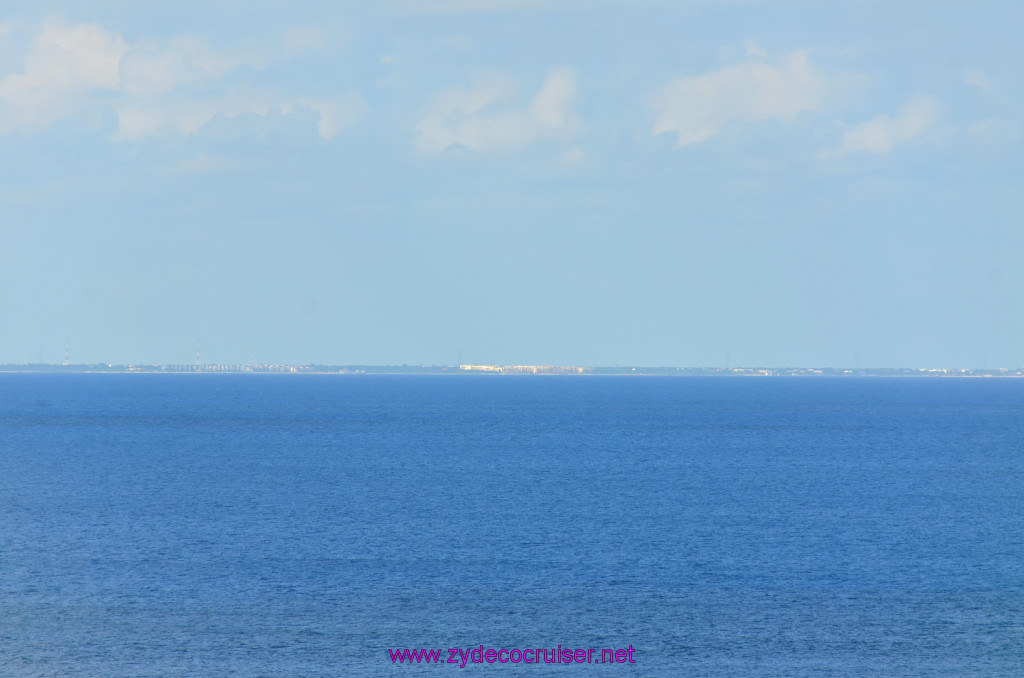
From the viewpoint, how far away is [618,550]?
48.0 metres

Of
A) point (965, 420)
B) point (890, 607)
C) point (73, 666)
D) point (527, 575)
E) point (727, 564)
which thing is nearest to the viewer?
point (73, 666)

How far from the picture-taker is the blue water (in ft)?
106

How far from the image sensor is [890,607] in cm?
3753

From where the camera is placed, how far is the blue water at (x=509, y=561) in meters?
32.2

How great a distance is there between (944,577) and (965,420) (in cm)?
13108

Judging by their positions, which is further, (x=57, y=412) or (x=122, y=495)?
(x=57, y=412)

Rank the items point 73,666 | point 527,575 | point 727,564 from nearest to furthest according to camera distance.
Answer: point 73,666 < point 527,575 < point 727,564

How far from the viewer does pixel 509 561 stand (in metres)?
44.8

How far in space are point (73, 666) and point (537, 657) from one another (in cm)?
1306

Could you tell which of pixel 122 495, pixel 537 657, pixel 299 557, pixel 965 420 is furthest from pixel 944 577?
pixel 965 420

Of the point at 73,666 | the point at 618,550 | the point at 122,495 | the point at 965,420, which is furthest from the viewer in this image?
the point at 965,420

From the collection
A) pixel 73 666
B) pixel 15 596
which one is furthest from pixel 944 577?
pixel 15 596

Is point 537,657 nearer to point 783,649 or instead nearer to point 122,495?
point 783,649

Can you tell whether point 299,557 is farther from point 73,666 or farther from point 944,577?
point 944,577
